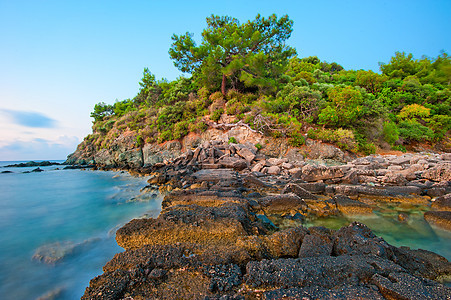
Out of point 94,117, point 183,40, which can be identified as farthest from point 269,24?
point 94,117

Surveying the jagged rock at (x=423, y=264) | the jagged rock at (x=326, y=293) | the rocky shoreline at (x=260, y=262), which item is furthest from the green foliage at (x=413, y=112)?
the jagged rock at (x=326, y=293)

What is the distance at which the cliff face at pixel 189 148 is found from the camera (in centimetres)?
1570

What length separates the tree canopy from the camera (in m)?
21.0

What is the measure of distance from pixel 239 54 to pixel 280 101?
845 centimetres

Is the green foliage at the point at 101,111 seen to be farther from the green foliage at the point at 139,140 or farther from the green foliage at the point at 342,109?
the green foliage at the point at 342,109

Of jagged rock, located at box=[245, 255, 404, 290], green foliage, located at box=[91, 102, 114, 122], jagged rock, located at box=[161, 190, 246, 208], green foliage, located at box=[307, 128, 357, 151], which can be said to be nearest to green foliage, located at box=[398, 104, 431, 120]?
green foliage, located at box=[307, 128, 357, 151]

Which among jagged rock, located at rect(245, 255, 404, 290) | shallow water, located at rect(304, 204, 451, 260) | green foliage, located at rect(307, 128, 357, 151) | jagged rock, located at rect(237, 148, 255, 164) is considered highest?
green foliage, located at rect(307, 128, 357, 151)

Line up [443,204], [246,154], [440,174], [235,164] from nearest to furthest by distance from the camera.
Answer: [443,204] → [440,174] → [235,164] → [246,154]

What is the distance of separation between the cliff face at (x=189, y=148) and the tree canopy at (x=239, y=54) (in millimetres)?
7087

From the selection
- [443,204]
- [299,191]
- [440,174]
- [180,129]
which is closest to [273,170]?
[299,191]

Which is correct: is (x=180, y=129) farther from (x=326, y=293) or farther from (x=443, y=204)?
(x=326, y=293)

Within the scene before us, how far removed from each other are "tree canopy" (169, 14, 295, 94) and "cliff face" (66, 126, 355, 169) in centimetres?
709

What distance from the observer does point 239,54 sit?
22156mm

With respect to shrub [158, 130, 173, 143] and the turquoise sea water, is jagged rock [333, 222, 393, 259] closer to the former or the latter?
the turquoise sea water
